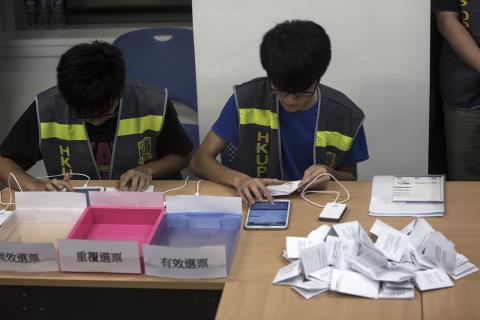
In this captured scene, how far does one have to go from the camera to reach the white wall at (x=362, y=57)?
299cm

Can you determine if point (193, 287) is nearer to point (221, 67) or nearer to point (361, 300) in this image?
point (361, 300)

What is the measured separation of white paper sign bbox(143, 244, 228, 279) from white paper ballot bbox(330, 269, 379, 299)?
0.89ft

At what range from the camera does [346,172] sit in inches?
101

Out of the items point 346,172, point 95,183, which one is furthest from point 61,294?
point 346,172

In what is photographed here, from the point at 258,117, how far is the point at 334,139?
0.26 meters

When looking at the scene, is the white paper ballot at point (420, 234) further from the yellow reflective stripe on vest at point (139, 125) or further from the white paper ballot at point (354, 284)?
the yellow reflective stripe on vest at point (139, 125)

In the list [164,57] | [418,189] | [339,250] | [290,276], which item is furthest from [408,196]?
[164,57]

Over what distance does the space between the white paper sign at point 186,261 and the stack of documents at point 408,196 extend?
54cm

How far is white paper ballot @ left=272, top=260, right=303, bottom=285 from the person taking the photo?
1.87 metres

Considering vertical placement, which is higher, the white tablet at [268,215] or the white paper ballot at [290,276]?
the white tablet at [268,215]

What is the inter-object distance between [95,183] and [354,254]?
98cm

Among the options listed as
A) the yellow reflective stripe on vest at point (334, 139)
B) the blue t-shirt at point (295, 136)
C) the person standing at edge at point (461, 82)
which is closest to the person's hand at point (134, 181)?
the blue t-shirt at point (295, 136)

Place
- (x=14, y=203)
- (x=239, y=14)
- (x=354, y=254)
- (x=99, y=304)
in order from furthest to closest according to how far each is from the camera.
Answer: (x=239, y=14)
(x=14, y=203)
(x=99, y=304)
(x=354, y=254)

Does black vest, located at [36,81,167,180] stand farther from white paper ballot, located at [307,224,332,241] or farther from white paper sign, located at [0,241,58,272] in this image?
white paper ballot, located at [307,224,332,241]
